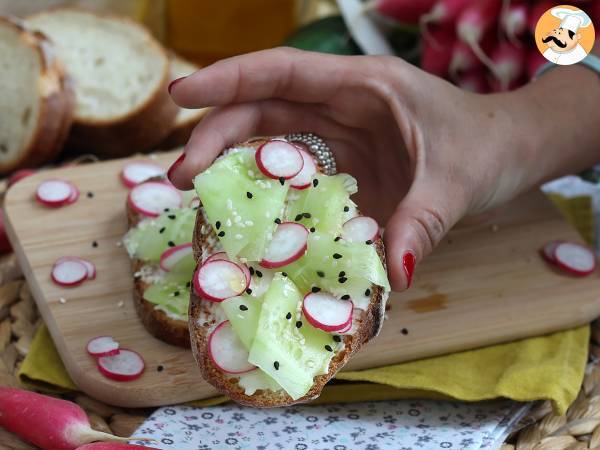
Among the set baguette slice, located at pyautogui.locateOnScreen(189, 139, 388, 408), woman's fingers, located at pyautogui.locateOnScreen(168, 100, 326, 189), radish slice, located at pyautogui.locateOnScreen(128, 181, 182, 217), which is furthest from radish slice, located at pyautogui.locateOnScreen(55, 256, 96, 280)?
baguette slice, located at pyautogui.locateOnScreen(189, 139, 388, 408)

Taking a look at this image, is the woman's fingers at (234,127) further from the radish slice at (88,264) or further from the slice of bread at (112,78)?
the slice of bread at (112,78)

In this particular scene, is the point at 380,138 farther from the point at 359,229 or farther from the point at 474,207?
the point at 359,229

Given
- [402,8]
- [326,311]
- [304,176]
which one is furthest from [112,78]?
[326,311]

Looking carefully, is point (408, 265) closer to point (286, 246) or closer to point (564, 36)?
point (286, 246)

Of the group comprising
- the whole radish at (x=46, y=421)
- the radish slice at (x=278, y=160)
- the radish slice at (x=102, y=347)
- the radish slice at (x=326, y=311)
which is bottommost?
the whole radish at (x=46, y=421)

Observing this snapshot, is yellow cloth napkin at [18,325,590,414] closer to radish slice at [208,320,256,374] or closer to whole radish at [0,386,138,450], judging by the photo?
whole radish at [0,386,138,450]

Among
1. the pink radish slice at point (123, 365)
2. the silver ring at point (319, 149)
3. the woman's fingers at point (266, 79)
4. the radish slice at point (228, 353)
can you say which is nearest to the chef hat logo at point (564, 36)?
the woman's fingers at point (266, 79)

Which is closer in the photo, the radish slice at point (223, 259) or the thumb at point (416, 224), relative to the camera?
the radish slice at point (223, 259)
